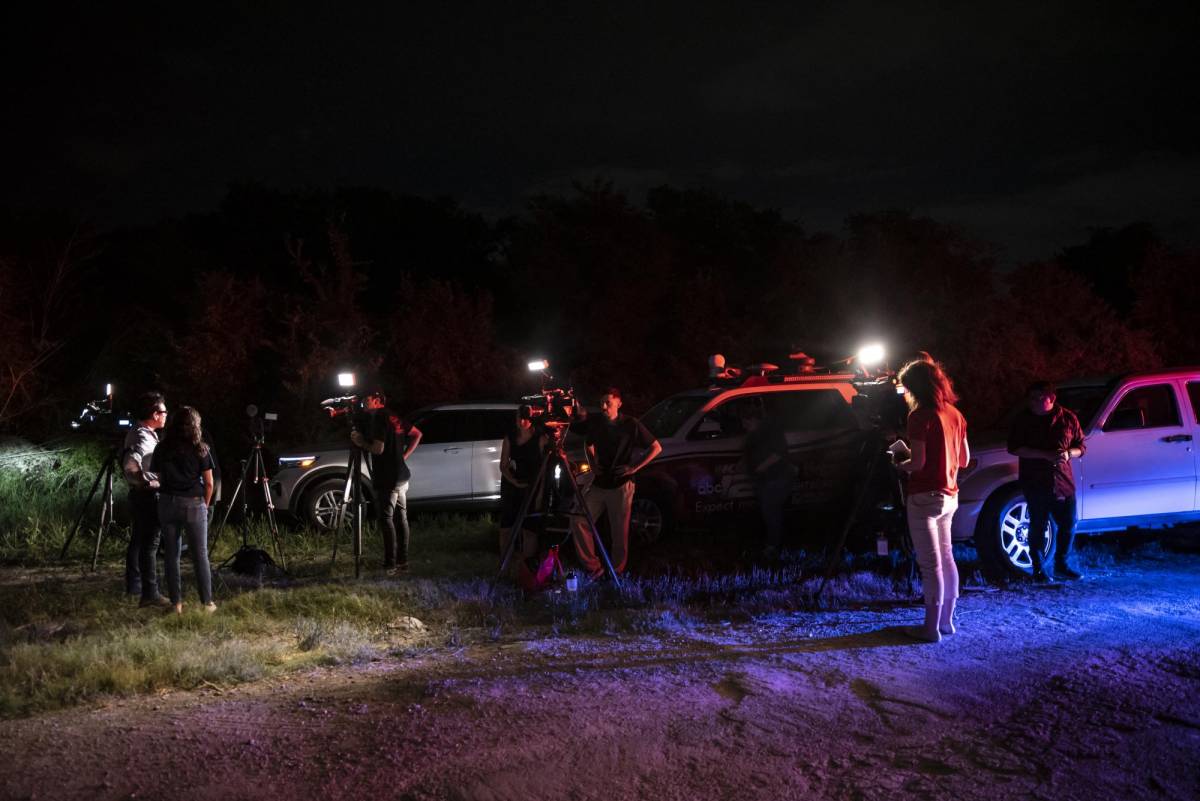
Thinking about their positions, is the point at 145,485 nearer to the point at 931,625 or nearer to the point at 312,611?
the point at 312,611

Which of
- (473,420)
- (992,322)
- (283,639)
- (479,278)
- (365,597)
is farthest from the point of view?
(479,278)

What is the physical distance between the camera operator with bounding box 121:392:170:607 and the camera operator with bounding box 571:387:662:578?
338 cm

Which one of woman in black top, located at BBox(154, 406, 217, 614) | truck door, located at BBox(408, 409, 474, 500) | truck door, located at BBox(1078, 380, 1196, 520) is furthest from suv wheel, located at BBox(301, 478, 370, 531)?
truck door, located at BBox(1078, 380, 1196, 520)

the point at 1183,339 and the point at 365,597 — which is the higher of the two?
the point at 1183,339

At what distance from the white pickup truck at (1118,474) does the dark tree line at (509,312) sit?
1091cm

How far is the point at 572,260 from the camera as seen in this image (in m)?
23.5

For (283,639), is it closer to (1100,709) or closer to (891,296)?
(1100,709)

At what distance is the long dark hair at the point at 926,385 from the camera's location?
6.40m

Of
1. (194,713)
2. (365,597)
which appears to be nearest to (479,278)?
(365,597)

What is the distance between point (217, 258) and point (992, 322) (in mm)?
20581

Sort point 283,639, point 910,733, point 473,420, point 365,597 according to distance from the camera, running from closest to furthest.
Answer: point 910,733
point 283,639
point 365,597
point 473,420

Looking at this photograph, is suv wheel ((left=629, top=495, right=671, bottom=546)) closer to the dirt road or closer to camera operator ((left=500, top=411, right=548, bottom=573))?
camera operator ((left=500, top=411, right=548, bottom=573))

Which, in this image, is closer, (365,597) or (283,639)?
(283,639)

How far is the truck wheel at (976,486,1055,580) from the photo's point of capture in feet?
27.7
